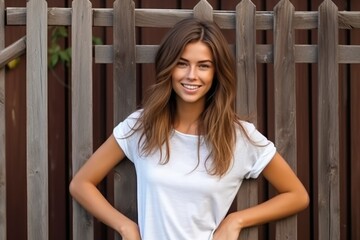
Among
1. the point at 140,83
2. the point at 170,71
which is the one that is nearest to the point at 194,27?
the point at 170,71

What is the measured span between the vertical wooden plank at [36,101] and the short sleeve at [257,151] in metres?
0.98

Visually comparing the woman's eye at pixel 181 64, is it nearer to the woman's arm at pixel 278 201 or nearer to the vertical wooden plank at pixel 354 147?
the woman's arm at pixel 278 201

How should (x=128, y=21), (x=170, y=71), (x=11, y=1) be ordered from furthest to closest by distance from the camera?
(x=11, y=1) < (x=128, y=21) < (x=170, y=71)

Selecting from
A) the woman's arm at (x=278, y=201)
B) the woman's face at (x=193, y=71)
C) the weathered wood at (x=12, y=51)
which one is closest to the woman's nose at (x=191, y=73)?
the woman's face at (x=193, y=71)

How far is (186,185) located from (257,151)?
381mm

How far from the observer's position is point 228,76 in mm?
3609

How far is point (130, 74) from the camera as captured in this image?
388cm

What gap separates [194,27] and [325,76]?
790 mm

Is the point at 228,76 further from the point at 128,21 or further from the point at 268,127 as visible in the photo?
the point at 268,127

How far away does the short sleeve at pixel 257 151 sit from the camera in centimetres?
366

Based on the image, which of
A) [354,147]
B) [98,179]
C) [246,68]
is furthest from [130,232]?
[354,147]

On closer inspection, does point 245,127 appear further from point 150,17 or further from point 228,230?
point 150,17

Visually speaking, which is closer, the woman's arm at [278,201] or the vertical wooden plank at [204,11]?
the woman's arm at [278,201]

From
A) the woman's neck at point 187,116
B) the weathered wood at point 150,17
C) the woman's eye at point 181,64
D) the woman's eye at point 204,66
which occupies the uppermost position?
the weathered wood at point 150,17
